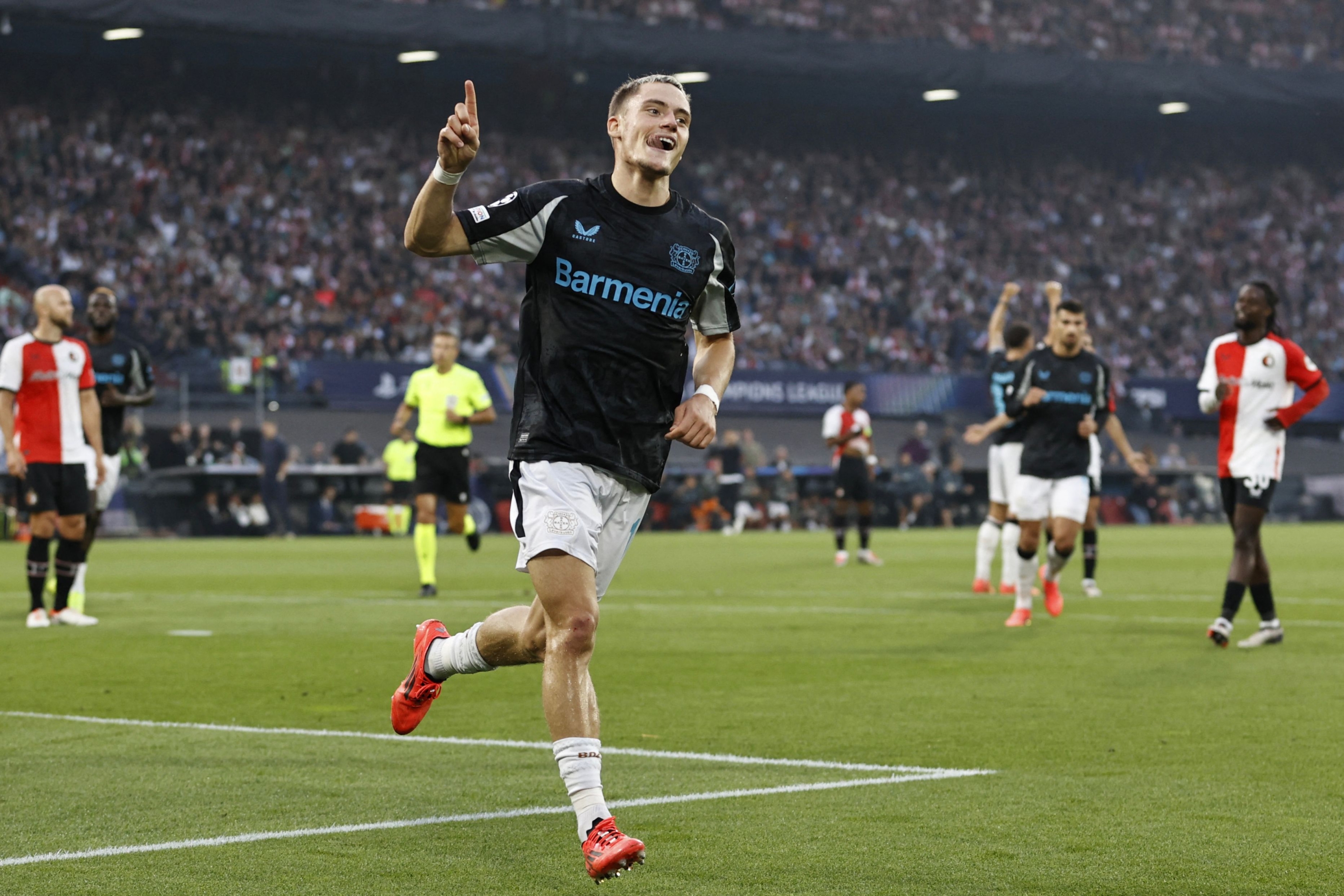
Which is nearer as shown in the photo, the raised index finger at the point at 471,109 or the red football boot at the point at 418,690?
the raised index finger at the point at 471,109

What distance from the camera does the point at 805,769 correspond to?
6453 millimetres

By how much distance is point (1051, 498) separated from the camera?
42.8 ft

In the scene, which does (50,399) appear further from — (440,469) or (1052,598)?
(1052,598)

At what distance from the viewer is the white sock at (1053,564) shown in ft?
43.9

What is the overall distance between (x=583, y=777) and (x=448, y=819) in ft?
3.28

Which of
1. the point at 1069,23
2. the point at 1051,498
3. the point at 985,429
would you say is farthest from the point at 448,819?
the point at 1069,23

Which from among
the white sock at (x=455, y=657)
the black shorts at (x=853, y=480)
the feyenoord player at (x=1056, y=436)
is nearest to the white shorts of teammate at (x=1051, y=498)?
the feyenoord player at (x=1056, y=436)

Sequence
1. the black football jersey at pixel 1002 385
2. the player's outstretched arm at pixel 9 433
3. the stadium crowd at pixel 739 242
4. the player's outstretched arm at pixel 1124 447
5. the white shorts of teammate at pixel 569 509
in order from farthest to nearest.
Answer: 1. the stadium crowd at pixel 739 242
2. the black football jersey at pixel 1002 385
3. the player's outstretched arm at pixel 1124 447
4. the player's outstretched arm at pixel 9 433
5. the white shorts of teammate at pixel 569 509

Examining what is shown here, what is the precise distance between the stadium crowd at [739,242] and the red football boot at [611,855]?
28520mm

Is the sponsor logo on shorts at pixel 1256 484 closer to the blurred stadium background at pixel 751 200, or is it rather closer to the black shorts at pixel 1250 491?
the black shorts at pixel 1250 491

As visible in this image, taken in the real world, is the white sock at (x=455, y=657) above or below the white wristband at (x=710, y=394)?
below

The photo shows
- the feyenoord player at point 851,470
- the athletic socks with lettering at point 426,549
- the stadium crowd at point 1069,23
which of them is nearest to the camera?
the athletic socks with lettering at point 426,549

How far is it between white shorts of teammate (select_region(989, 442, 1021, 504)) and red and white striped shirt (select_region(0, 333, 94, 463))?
7.85 meters

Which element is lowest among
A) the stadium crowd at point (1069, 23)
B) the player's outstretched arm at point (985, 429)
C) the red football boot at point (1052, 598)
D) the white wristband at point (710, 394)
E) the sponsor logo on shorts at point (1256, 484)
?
the red football boot at point (1052, 598)
